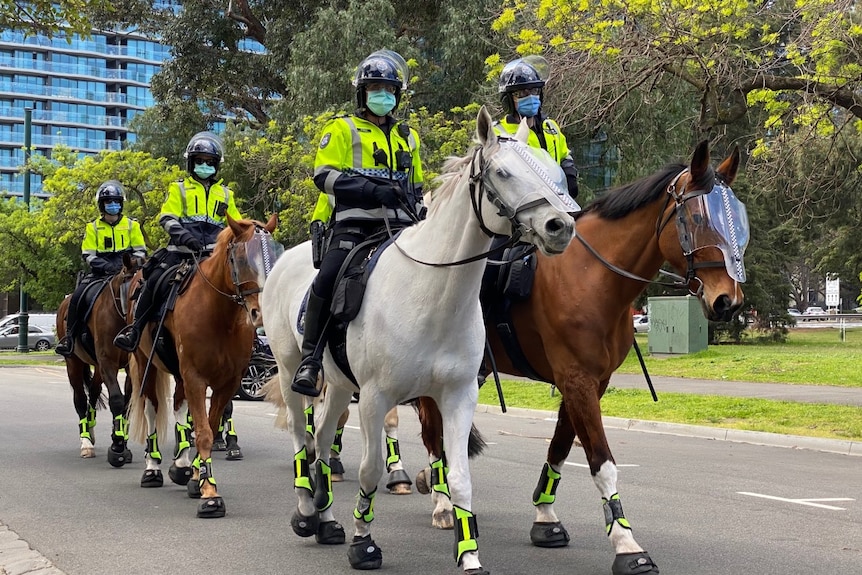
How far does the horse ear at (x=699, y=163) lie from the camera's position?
620 cm

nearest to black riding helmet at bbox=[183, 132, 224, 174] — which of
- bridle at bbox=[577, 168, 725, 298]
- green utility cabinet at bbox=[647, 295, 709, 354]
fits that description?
bridle at bbox=[577, 168, 725, 298]

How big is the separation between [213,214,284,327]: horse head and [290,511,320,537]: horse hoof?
6.52ft

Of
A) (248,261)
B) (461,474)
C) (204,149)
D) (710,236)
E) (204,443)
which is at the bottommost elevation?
(204,443)

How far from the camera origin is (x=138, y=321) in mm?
10141

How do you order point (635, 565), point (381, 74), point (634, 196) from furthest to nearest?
point (634, 196) → point (381, 74) → point (635, 565)

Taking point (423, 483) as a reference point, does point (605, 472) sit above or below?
above

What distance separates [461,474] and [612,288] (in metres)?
1.87

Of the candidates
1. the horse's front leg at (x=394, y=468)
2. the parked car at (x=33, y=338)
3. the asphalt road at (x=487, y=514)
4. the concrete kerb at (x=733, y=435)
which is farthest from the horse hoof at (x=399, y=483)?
the parked car at (x=33, y=338)

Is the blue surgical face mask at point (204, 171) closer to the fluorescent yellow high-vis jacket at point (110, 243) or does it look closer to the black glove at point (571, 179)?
the fluorescent yellow high-vis jacket at point (110, 243)

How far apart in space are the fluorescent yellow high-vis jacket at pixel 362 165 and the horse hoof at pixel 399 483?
341cm

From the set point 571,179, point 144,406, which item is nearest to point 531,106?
point 571,179

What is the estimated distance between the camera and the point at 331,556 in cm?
674

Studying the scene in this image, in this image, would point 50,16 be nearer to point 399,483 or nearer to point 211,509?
point 399,483

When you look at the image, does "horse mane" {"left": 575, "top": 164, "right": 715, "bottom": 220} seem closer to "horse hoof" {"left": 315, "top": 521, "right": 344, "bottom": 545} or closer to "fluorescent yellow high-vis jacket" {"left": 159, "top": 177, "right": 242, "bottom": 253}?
"horse hoof" {"left": 315, "top": 521, "right": 344, "bottom": 545}
